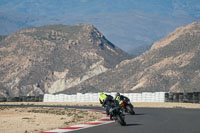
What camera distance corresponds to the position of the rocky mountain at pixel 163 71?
367ft

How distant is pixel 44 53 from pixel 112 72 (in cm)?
4195

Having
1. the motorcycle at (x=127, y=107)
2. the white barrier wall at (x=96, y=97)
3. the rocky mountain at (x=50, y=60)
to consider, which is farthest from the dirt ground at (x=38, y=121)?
the rocky mountain at (x=50, y=60)

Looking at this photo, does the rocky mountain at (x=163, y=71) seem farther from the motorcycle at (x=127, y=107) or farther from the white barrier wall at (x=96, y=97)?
the motorcycle at (x=127, y=107)

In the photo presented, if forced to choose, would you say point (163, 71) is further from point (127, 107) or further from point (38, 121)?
point (38, 121)

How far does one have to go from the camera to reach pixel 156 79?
379 ft

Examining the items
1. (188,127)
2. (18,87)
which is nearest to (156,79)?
(18,87)

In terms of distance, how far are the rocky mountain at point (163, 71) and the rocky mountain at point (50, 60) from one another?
23174 mm

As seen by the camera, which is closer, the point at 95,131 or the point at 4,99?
the point at 95,131

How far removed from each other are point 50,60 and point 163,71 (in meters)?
59.4

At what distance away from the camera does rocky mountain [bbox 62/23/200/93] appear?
112 meters

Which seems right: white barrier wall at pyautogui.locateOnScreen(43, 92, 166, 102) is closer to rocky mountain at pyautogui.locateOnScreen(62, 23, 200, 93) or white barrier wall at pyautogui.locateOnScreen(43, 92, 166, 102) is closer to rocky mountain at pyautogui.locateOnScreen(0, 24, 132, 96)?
rocky mountain at pyautogui.locateOnScreen(62, 23, 200, 93)

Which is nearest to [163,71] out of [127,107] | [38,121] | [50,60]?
[50,60]

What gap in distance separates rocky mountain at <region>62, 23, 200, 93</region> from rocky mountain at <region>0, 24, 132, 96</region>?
23.2 meters

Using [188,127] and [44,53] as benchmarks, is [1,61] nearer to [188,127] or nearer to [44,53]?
[44,53]
